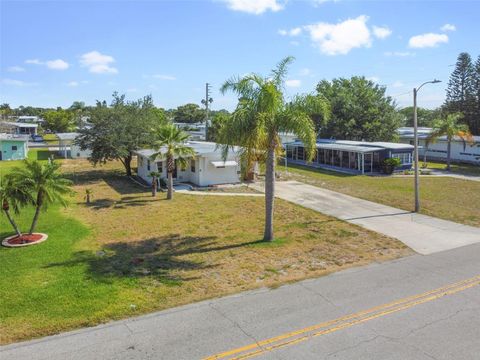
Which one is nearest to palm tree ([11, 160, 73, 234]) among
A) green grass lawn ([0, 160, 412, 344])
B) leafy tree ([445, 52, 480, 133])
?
green grass lawn ([0, 160, 412, 344])

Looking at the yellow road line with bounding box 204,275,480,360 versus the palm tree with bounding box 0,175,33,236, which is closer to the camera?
the yellow road line with bounding box 204,275,480,360

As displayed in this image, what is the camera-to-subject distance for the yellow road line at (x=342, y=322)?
7.91 metres

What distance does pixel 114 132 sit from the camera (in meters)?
30.1

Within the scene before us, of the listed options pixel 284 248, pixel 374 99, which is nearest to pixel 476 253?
pixel 284 248

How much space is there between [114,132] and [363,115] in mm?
29533

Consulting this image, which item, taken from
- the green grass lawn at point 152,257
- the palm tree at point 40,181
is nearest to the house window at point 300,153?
the green grass lawn at point 152,257

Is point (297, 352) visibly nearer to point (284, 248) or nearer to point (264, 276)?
point (264, 276)

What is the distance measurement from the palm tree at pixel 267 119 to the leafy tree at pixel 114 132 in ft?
55.4

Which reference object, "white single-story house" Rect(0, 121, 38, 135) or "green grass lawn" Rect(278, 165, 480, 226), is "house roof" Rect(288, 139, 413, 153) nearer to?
"green grass lawn" Rect(278, 165, 480, 226)

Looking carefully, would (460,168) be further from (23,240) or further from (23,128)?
(23,128)

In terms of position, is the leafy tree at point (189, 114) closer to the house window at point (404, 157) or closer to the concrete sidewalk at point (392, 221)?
the house window at point (404, 157)

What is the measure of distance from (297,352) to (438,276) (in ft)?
21.4

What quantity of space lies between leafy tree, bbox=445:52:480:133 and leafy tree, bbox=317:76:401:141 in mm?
16465

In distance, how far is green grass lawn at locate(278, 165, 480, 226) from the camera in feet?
71.0
